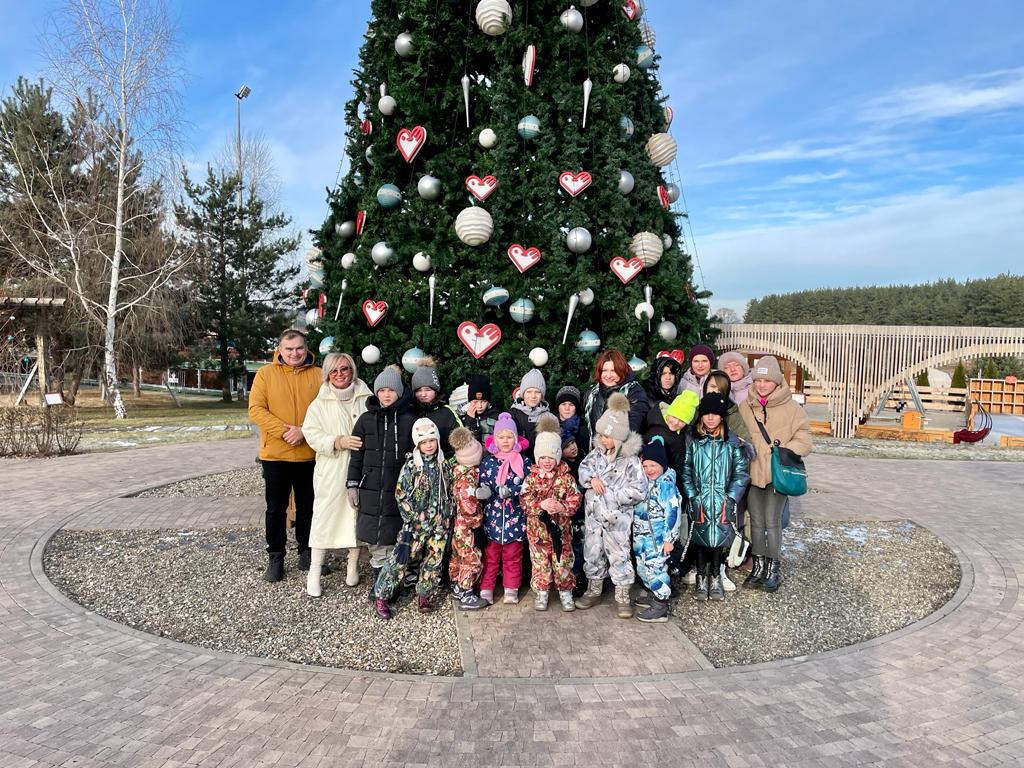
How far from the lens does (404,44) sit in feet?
17.6

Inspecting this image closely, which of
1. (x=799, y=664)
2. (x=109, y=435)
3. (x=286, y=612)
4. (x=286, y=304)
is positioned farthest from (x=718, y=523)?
(x=286, y=304)

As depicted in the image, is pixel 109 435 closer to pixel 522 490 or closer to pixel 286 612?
pixel 286 612

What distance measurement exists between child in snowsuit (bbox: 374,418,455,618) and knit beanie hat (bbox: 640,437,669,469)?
1348mm

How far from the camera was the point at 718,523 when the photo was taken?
170 inches

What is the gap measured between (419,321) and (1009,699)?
182 inches

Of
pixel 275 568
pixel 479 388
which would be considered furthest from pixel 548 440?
pixel 275 568

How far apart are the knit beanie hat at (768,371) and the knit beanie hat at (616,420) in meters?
1.17

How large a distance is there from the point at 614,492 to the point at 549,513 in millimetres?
→ 459

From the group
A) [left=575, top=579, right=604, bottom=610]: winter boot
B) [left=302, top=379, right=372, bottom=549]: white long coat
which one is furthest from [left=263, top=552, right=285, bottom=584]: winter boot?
Result: [left=575, top=579, right=604, bottom=610]: winter boot

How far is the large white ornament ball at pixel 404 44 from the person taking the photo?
17.5 feet

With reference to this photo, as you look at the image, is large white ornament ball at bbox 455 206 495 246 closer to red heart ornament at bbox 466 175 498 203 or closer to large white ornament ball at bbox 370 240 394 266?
red heart ornament at bbox 466 175 498 203

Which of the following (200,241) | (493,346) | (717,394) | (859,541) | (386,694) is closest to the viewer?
(386,694)

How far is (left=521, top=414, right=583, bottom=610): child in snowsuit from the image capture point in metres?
4.07

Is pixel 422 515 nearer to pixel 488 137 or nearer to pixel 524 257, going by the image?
pixel 524 257
